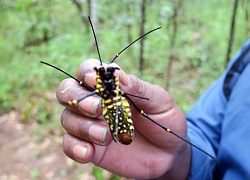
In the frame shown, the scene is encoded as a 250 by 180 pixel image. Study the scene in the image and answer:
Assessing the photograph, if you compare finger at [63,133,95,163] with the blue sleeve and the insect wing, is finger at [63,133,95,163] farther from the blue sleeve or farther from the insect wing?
the blue sleeve

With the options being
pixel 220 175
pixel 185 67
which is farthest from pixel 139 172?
pixel 185 67

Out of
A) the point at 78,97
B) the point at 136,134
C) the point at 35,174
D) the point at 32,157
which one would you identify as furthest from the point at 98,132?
the point at 32,157

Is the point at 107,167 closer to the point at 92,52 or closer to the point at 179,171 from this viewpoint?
the point at 179,171

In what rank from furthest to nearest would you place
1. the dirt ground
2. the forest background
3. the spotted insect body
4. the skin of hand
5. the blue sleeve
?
1. the forest background
2. the dirt ground
3. the blue sleeve
4. the skin of hand
5. the spotted insect body

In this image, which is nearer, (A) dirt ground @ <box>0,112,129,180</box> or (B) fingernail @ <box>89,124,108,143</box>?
(B) fingernail @ <box>89,124,108,143</box>

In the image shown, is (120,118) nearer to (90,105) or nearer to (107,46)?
(90,105)

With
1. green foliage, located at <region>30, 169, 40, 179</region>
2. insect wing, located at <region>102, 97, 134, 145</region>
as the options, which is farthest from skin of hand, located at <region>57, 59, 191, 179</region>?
green foliage, located at <region>30, 169, 40, 179</region>
